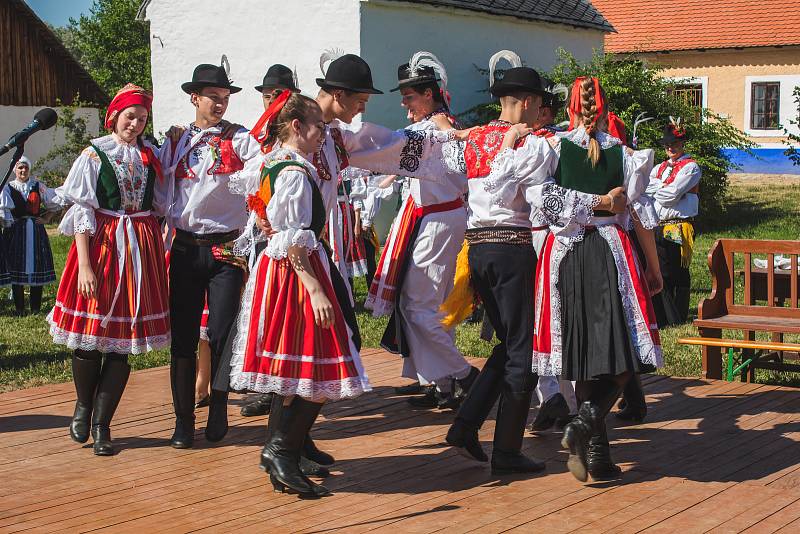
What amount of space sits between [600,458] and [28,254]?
8578 mm

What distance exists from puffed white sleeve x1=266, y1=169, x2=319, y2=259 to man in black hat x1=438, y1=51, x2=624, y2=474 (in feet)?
3.04

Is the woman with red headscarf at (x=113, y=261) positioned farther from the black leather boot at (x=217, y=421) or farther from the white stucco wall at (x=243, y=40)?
the white stucco wall at (x=243, y=40)

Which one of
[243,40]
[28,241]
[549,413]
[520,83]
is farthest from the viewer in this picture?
[243,40]

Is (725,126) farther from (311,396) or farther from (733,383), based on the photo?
(311,396)

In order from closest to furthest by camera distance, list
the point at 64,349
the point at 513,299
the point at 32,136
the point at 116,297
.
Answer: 1. the point at 513,299
2. the point at 116,297
3. the point at 64,349
4. the point at 32,136

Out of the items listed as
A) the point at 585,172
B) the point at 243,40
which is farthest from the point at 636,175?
the point at 243,40

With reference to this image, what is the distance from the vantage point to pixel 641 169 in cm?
491

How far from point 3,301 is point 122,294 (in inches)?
312

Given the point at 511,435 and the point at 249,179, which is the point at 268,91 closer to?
the point at 249,179

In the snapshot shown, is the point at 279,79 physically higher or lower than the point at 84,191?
higher

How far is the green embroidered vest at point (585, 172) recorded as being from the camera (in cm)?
488

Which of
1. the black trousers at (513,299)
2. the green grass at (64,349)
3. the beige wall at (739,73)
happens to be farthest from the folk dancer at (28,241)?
the beige wall at (739,73)

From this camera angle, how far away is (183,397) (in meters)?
5.69

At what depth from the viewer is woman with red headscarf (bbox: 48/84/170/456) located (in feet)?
17.9
